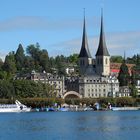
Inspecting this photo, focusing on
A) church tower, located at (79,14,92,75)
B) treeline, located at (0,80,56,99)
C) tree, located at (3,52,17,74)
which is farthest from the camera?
tree, located at (3,52,17,74)

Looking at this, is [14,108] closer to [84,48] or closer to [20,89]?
[20,89]

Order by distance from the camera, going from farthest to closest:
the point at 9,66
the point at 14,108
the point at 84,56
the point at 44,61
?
the point at 44,61, the point at 9,66, the point at 84,56, the point at 14,108

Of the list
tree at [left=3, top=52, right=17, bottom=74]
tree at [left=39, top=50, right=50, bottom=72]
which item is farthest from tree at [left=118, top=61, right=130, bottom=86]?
tree at [left=3, top=52, right=17, bottom=74]

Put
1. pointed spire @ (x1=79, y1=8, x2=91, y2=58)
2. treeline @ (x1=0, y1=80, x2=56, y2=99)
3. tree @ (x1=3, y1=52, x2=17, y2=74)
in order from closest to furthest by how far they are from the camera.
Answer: treeline @ (x1=0, y1=80, x2=56, y2=99), pointed spire @ (x1=79, y1=8, x2=91, y2=58), tree @ (x1=3, y1=52, x2=17, y2=74)

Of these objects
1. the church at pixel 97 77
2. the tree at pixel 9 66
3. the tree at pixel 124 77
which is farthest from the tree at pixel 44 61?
the tree at pixel 124 77

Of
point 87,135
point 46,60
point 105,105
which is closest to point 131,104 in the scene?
point 105,105

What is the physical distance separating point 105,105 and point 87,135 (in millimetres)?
85377

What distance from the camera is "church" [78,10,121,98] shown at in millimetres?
166125

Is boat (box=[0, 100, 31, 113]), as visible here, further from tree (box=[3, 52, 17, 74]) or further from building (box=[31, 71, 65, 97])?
tree (box=[3, 52, 17, 74])

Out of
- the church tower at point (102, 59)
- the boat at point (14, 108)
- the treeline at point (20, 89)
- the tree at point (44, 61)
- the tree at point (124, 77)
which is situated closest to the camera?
the boat at point (14, 108)

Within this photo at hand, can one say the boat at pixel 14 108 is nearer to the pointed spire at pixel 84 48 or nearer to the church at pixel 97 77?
the church at pixel 97 77

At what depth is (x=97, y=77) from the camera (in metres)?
168

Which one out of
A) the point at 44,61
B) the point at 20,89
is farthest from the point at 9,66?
the point at 20,89

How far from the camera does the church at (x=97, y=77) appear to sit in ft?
545
